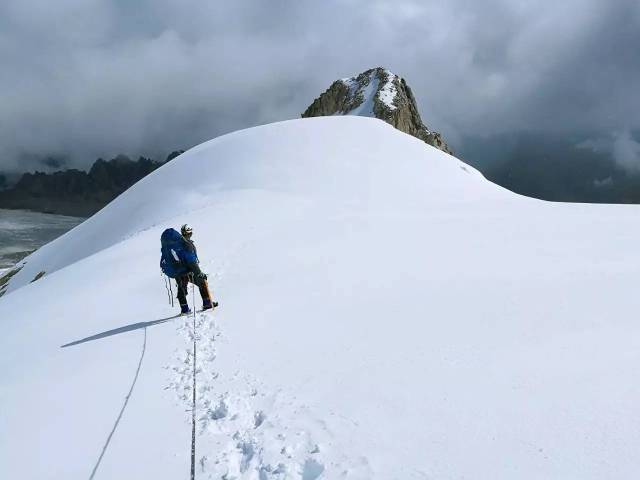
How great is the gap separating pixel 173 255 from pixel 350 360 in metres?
5.20

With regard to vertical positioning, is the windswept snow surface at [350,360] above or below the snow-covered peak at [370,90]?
below

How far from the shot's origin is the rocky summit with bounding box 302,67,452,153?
116312mm

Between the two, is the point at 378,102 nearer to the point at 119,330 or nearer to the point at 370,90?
the point at 370,90

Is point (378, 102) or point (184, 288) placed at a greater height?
point (378, 102)

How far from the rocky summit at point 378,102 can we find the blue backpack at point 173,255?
108 metres

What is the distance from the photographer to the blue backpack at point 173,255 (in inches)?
376

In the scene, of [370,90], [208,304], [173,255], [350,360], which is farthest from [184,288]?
[370,90]

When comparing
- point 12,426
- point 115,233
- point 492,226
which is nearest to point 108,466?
point 12,426

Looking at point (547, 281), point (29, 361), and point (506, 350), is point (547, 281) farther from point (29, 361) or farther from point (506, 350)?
point (29, 361)

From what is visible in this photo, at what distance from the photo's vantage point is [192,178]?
31.5 metres

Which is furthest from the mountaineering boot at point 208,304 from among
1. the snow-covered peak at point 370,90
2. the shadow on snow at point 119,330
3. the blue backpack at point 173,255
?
the snow-covered peak at point 370,90

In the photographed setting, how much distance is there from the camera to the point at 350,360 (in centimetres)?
607

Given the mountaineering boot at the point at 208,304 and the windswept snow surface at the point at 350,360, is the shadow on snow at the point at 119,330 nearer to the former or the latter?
the windswept snow surface at the point at 350,360

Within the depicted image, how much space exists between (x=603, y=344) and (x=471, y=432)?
2554mm
